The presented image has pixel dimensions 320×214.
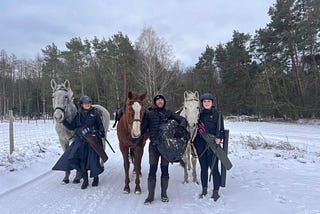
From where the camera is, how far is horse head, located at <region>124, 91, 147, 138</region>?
198 inches

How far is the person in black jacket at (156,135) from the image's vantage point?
525 cm

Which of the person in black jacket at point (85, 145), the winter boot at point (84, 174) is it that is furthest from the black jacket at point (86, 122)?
the winter boot at point (84, 174)

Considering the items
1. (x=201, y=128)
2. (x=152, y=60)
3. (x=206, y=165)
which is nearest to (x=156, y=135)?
(x=201, y=128)

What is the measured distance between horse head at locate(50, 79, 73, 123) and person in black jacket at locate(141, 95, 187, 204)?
79.9 inches

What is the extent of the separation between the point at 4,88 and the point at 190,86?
32983 mm

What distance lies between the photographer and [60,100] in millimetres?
6449

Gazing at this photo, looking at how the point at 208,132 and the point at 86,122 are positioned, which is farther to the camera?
the point at 86,122

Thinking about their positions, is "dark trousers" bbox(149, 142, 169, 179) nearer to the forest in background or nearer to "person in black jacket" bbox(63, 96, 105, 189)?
"person in black jacket" bbox(63, 96, 105, 189)

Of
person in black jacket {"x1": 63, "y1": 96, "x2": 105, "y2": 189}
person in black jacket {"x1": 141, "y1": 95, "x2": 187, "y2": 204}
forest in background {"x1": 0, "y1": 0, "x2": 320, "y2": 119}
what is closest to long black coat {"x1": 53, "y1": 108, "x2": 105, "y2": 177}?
person in black jacket {"x1": 63, "y1": 96, "x2": 105, "y2": 189}

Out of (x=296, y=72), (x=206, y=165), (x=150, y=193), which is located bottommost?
(x=150, y=193)

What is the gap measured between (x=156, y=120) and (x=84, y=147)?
203 centimetres

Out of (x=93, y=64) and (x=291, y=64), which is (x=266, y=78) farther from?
(x=93, y=64)

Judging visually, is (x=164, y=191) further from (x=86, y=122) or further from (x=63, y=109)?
(x=63, y=109)

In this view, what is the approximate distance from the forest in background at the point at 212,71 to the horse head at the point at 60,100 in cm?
2341
